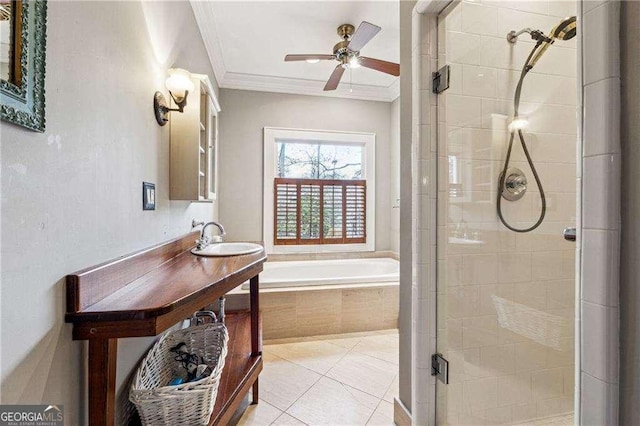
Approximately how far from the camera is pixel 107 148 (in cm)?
107

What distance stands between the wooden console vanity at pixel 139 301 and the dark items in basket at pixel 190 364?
14cm

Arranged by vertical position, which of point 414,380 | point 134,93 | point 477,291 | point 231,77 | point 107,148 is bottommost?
point 414,380

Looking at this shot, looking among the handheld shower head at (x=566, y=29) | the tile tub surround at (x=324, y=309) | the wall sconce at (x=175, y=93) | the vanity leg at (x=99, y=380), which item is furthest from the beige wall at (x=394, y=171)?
the vanity leg at (x=99, y=380)

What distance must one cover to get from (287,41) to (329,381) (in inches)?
113

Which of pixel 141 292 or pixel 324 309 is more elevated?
pixel 141 292

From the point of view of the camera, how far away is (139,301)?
930 millimetres

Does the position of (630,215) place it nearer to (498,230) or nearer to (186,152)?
(498,230)

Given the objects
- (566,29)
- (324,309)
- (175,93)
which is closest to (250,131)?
(175,93)

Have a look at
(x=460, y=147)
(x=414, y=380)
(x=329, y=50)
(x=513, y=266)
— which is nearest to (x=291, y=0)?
(x=329, y=50)

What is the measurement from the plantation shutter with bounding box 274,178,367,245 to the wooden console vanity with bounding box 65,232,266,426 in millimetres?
1988

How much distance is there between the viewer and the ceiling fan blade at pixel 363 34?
187cm

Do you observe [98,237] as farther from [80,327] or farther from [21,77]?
[21,77]

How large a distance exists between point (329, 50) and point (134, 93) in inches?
82.5

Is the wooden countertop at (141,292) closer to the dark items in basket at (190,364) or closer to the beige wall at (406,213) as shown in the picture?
the dark items in basket at (190,364)
